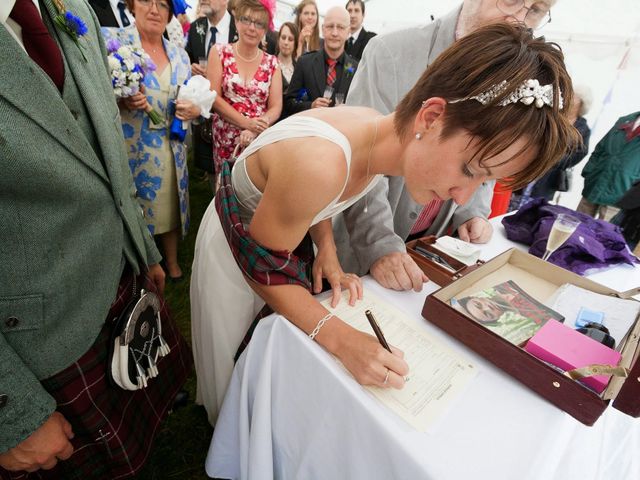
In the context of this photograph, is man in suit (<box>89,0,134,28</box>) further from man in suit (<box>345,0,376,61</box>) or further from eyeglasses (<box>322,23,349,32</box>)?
man in suit (<box>345,0,376,61</box>)

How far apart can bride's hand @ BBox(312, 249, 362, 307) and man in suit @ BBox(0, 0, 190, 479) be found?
1.92ft

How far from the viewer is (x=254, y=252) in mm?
915

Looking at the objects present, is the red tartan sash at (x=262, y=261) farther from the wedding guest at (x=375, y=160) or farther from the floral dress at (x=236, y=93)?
the floral dress at (x=236, y=93)

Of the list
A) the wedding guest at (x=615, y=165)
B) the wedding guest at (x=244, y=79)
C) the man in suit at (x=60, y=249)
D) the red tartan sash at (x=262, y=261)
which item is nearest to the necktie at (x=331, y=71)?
the wedding guest at (x=244, y=79)

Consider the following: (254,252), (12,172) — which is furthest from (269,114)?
(12,172)

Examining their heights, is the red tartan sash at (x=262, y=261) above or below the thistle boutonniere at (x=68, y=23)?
below

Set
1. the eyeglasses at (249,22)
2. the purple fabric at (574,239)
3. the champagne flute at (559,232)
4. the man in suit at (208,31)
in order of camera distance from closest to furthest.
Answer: the champagne flute at (559,232), the purple fabric at (574,239), the eyeglasses at (249,22), the man in suit at (208,31)

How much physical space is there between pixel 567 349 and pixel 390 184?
912 millimetres

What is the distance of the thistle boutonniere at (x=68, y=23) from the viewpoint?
797mm

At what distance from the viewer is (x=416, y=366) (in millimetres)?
799

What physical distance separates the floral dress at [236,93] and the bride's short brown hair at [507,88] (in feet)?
7.24

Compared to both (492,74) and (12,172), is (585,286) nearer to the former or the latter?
(492,74)

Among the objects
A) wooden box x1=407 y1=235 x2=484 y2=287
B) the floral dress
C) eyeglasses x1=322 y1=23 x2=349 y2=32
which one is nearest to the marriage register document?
wooden box x1=407 y1=235 x2=484 y2=287

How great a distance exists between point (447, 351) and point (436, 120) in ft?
1.95
